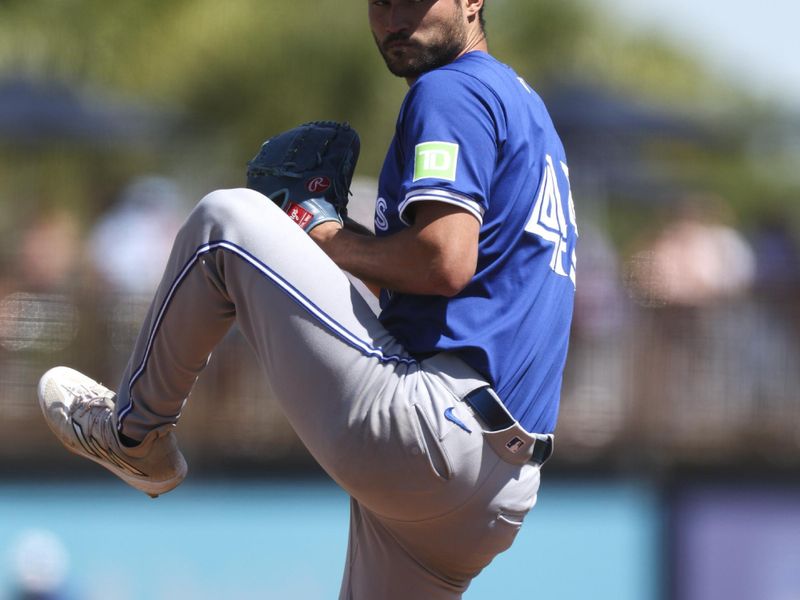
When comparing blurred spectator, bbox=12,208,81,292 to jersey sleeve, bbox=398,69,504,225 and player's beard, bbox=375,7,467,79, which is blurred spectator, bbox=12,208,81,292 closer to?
player's beard, bbox=375,7,467,79

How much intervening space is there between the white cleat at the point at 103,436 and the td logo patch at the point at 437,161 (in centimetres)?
102

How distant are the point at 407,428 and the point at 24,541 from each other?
6138mm

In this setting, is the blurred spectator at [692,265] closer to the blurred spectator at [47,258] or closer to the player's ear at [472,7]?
the blurred spectator at [47,258]

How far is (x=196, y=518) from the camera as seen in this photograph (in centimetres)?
923

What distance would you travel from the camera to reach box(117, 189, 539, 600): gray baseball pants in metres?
3.45

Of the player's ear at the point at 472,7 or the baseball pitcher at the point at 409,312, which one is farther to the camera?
the player's ear at the point at 472,7

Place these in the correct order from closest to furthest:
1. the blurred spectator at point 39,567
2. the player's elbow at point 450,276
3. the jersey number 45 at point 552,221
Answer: the player's elbow at point 450,276, the jersey number 45 at point 552,221, the blurred spectator at point 39,567

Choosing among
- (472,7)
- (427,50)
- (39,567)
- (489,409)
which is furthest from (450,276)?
(39,567)

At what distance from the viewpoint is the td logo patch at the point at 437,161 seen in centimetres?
345

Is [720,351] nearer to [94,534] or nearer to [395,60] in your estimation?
[94,534]

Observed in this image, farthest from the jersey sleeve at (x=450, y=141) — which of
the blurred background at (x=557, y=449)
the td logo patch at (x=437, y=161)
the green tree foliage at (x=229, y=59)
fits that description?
the green tree foliage at (x=229, y=59)

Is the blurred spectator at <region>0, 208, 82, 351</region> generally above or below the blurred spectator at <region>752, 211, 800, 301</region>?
below

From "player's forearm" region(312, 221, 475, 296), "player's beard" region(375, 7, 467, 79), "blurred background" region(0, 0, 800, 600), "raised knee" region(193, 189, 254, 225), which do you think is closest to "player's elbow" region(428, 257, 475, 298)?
"player's forearm" region(312, 221, 475, 296)

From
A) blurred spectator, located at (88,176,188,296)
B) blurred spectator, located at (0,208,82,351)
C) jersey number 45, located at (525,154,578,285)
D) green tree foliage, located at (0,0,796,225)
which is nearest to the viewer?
jersey number 45, located at (525,154,578,285)
